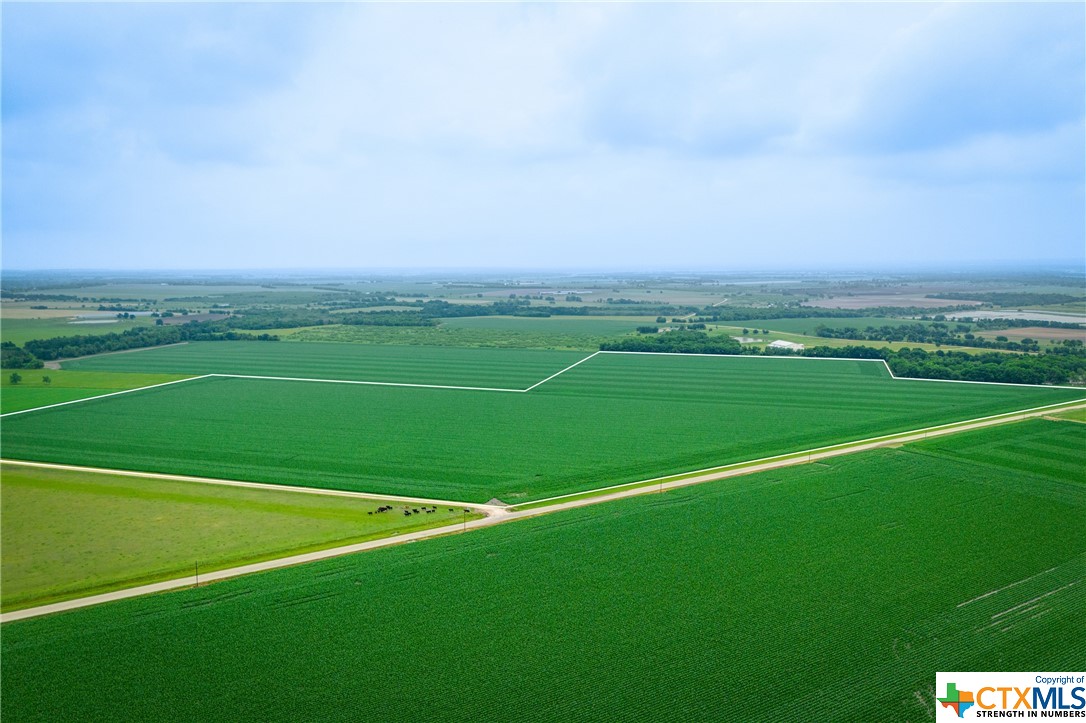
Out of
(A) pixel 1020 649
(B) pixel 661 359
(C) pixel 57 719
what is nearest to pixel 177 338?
(B) pixel 661 359

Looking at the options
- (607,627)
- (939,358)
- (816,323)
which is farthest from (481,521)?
(816,323)

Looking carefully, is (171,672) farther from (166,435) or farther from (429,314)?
(429,314)

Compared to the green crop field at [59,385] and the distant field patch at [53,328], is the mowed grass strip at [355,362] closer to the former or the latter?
the green crop field at [59,385]

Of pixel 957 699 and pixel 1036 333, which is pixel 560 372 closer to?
pixel 957 699

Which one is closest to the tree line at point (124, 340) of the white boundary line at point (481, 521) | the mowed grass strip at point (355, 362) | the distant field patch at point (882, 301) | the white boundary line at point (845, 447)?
the mowed grass strip at point (355, 362)

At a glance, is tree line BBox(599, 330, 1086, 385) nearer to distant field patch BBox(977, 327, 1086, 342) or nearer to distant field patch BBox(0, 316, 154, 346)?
distant field patch BBox(977, 327, 1086, 342)

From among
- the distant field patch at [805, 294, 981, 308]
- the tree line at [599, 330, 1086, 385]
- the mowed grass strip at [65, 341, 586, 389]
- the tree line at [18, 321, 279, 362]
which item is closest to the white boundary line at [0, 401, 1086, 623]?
the tree line at [599, 330, 1086, 385]

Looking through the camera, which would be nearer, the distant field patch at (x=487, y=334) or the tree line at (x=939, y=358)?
the tree line at (x=939, y=358)
